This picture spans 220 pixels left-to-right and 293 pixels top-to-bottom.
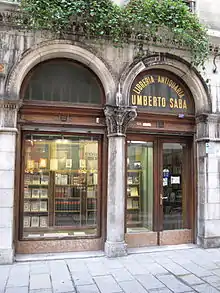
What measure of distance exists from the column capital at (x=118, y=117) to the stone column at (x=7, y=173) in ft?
6.55

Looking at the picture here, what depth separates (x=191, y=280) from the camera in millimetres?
5004

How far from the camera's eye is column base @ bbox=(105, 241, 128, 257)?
6.17 metres

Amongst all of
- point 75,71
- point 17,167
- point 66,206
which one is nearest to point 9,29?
point 75,71

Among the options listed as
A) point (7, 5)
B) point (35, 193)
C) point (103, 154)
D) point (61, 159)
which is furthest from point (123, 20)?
point (35, 193)

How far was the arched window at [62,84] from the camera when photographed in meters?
6.41

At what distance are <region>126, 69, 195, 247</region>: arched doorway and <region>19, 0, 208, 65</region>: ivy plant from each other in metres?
0.92

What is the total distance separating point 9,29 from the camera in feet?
20.0

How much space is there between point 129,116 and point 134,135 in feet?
2.18

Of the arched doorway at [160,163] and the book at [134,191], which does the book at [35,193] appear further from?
the book at [134,191]

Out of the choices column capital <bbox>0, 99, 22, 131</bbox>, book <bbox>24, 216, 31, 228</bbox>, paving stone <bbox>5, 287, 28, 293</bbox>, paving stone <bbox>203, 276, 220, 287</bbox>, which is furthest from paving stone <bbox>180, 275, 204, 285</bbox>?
column capital <bbox>0, 99, 22, 131</bbox>

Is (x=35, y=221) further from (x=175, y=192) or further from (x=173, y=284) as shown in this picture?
(x=175, y=192)

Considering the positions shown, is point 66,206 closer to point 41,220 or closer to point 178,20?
point 41,220

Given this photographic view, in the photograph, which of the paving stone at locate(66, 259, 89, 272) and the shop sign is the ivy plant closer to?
the shop sign

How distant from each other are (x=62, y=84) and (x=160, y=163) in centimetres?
309
